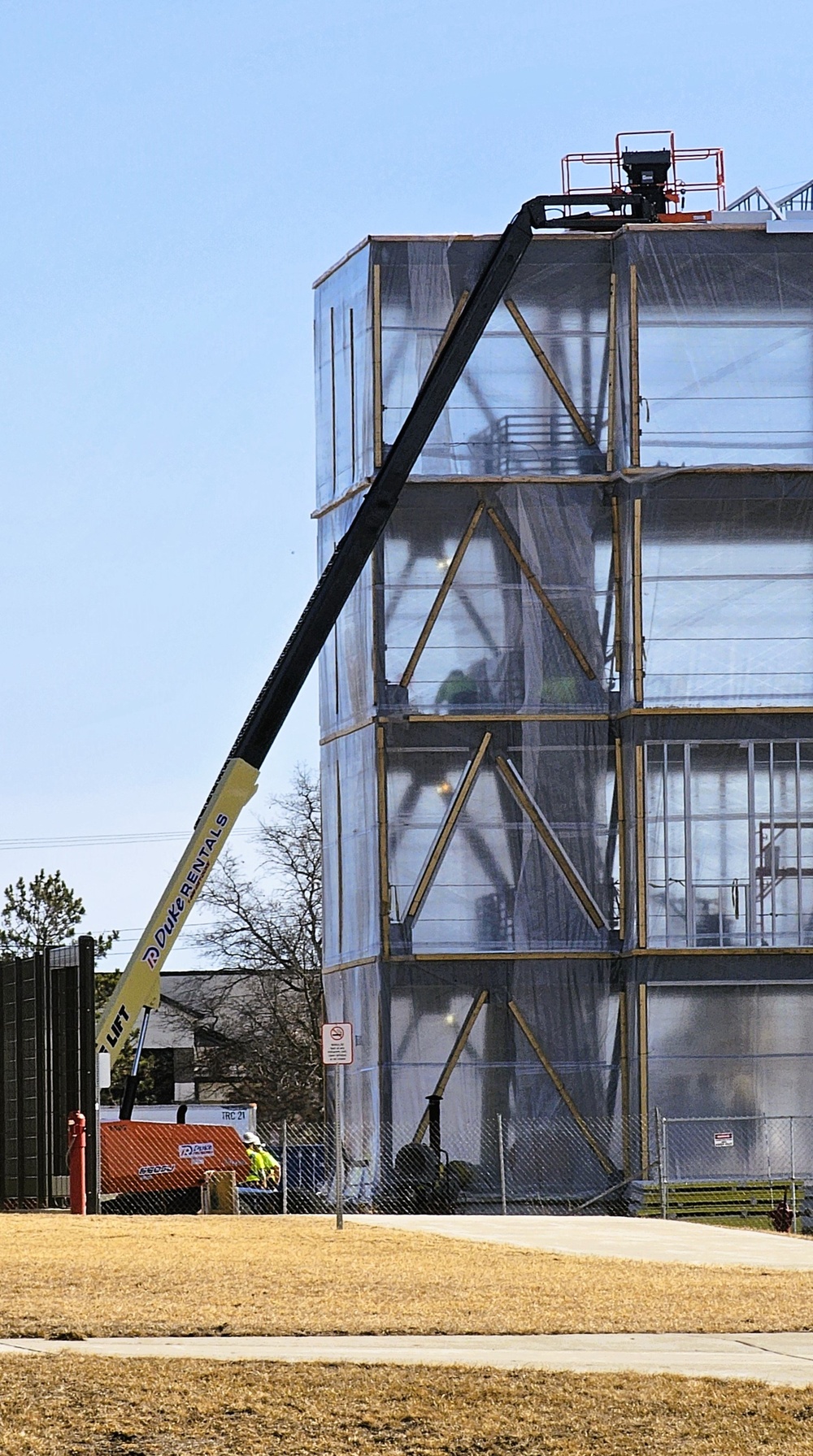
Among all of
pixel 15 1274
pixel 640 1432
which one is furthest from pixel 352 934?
pixel 640 1432

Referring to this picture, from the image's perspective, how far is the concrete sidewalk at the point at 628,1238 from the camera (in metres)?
21.3

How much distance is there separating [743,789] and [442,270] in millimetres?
10259

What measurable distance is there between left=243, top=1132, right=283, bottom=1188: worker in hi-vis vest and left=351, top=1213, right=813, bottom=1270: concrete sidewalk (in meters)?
5.67

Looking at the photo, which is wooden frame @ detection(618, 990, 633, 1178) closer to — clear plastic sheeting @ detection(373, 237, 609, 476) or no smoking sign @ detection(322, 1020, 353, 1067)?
clear plastic sheeting @ detection(373, 237, 609, 476)

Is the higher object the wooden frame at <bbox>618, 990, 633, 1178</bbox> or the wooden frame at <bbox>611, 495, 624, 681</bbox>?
the wooden frame at <bbox>611, 495, 624, 681</bbox>

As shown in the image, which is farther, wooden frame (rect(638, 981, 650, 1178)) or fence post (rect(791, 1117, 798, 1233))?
wooden frame (rect(638, 981, 650, 1178))

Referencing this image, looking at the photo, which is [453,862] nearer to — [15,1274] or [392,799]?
[392,799]

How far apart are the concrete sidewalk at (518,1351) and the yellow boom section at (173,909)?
810 inches

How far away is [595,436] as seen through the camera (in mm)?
37125

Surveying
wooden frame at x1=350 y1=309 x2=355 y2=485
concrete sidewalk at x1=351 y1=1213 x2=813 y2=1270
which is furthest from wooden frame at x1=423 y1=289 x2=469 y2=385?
concrete sidewalk at x1=351 y1=1213 x2=813 y2=1270

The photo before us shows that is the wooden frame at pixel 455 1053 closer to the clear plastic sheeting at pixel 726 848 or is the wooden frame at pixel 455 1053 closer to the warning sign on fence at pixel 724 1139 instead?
the clear plastic sheeting at pixel 726 848

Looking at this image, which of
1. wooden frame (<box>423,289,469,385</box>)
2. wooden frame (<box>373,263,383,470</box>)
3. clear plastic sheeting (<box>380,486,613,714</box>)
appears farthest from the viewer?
wooden frame (<box>373,263,383,470</box>)

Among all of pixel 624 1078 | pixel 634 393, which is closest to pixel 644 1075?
pixel 624 1078

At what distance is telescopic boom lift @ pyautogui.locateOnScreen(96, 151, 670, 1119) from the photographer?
3425 cm
